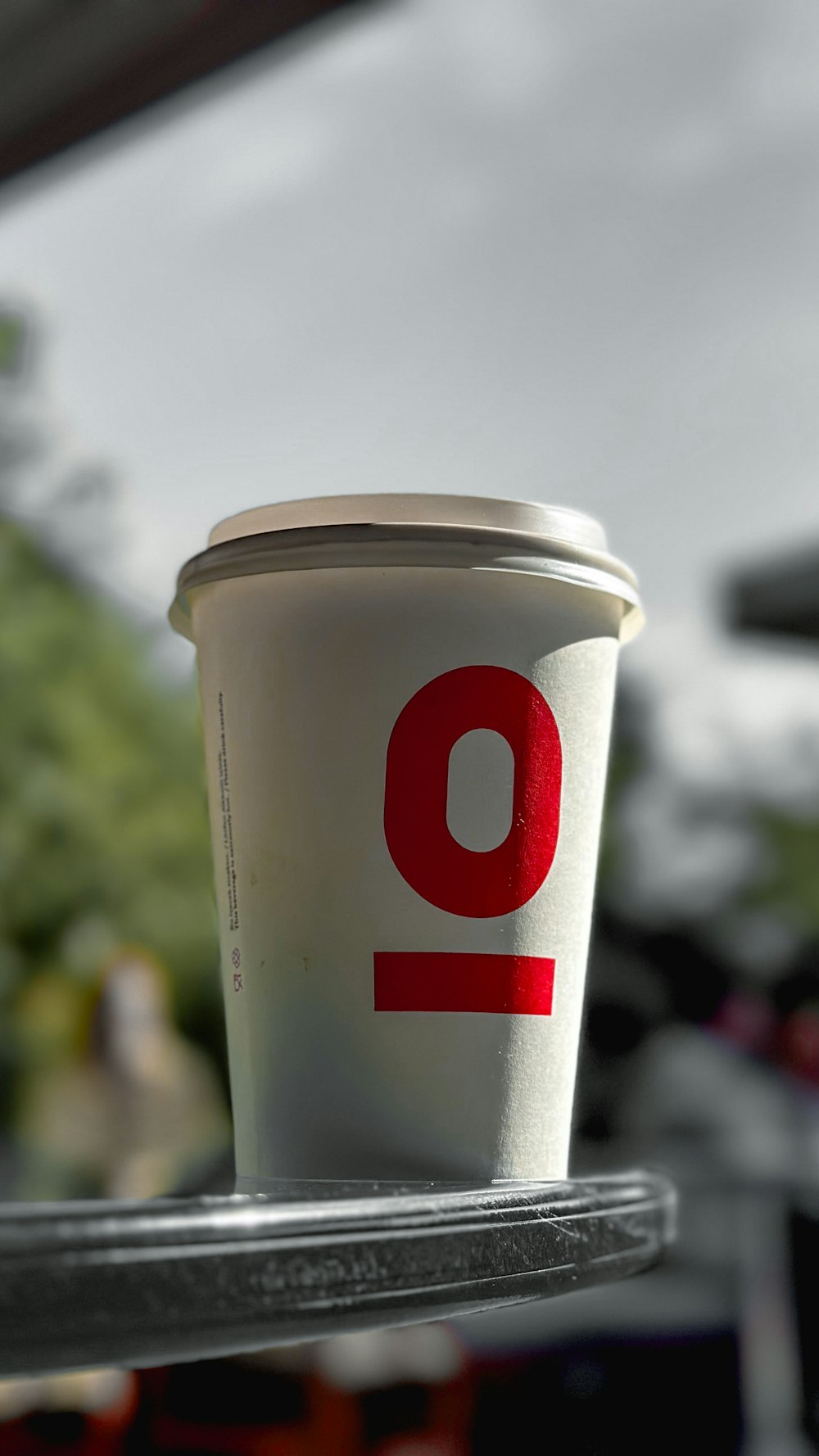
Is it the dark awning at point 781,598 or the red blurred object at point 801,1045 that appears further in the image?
the red blurred object at point 801,1045

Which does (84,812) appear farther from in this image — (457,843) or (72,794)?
(457,843)

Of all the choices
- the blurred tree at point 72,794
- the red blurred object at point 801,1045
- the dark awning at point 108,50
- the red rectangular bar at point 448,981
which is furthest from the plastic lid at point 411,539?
the blurred tree at point 72,794

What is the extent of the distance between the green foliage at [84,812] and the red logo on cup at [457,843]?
9.31m

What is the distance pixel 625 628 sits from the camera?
877 millimetres

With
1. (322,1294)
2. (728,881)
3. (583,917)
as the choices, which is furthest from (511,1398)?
(728,881)

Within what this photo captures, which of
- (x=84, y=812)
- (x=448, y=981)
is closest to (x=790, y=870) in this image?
(x=84, y=812)

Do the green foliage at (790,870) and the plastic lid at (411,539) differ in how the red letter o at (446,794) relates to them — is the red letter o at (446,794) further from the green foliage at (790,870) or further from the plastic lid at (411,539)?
the green foliage at (790,870)

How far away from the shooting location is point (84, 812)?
10.2 m

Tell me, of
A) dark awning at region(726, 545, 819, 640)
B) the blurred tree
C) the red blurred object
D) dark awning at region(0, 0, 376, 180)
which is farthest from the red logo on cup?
the blurred tree

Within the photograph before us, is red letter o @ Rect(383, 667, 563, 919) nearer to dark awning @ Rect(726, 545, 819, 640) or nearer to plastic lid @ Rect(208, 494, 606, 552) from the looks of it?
plastic lid @ Rect(208, 494, 606, 552)

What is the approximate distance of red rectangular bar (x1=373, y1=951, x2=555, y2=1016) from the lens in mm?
704

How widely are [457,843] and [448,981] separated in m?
0.07

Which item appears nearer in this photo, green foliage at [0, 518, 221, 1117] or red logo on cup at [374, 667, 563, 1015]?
red logo on cup at [374, 667, 563, 1015]

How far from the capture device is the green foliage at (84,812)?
988cm
